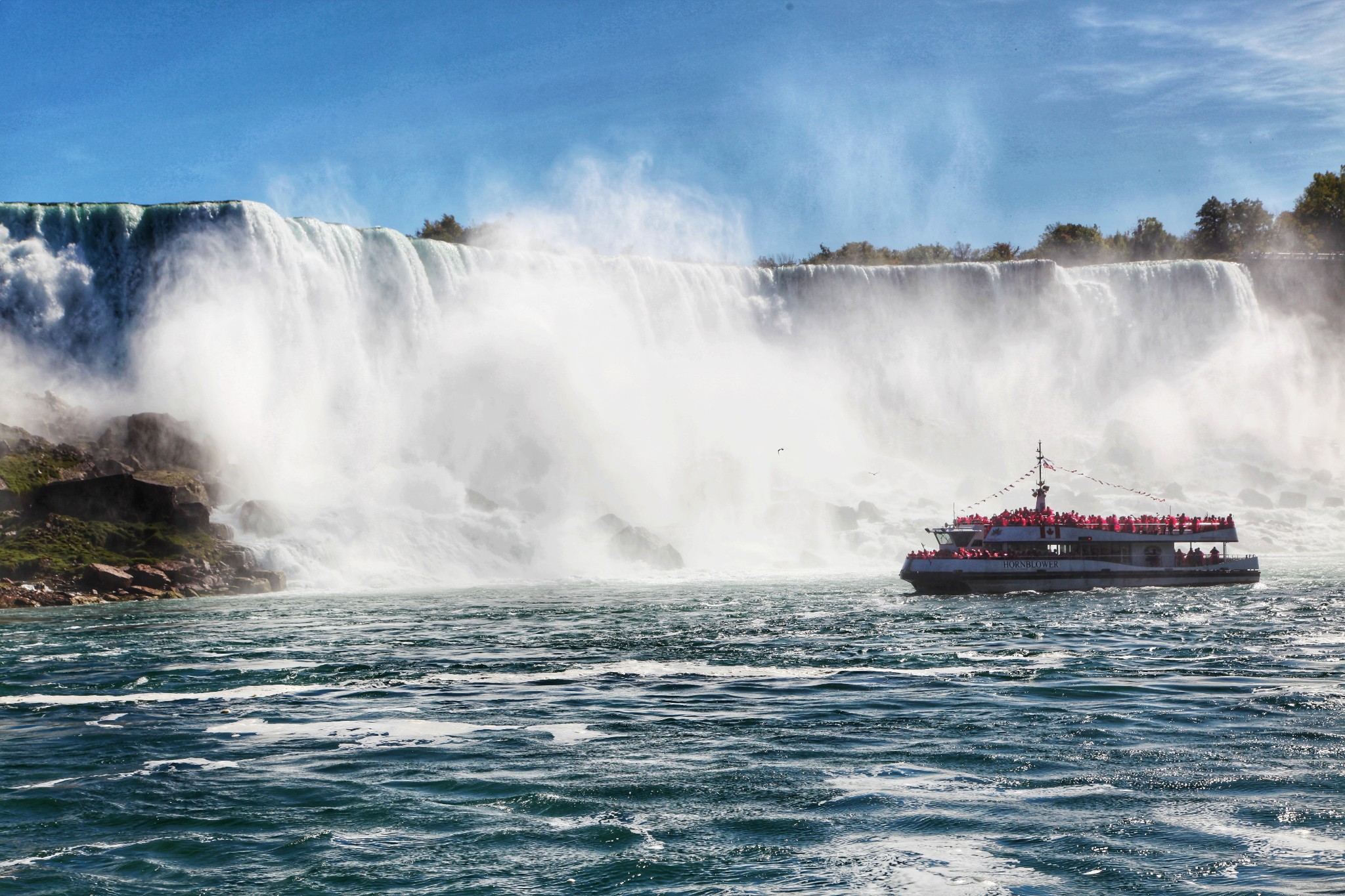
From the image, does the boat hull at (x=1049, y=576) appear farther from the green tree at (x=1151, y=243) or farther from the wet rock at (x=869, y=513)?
the green tree at (x=1151, y=243)

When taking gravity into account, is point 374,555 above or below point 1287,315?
below

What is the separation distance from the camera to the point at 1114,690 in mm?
19094

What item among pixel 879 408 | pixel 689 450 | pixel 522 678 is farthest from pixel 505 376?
pixel 522 678

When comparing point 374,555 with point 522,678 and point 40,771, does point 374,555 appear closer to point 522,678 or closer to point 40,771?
point 522,678

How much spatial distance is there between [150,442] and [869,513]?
36342mm

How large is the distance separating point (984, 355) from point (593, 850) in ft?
243

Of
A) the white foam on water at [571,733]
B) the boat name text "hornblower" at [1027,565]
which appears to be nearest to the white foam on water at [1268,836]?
the white foam on water at [571,733]

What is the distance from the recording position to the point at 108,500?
153ft

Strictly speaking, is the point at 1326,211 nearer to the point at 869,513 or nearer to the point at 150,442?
the point at 869,513

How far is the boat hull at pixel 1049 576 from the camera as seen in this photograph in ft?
137

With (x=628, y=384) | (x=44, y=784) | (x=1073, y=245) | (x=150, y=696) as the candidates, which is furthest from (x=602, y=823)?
(x=1073, y=245)

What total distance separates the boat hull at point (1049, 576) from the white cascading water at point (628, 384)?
16.9 metres

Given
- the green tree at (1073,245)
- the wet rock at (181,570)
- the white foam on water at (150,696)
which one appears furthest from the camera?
the green tree at (1073,245)

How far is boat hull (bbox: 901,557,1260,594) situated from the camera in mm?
41781
